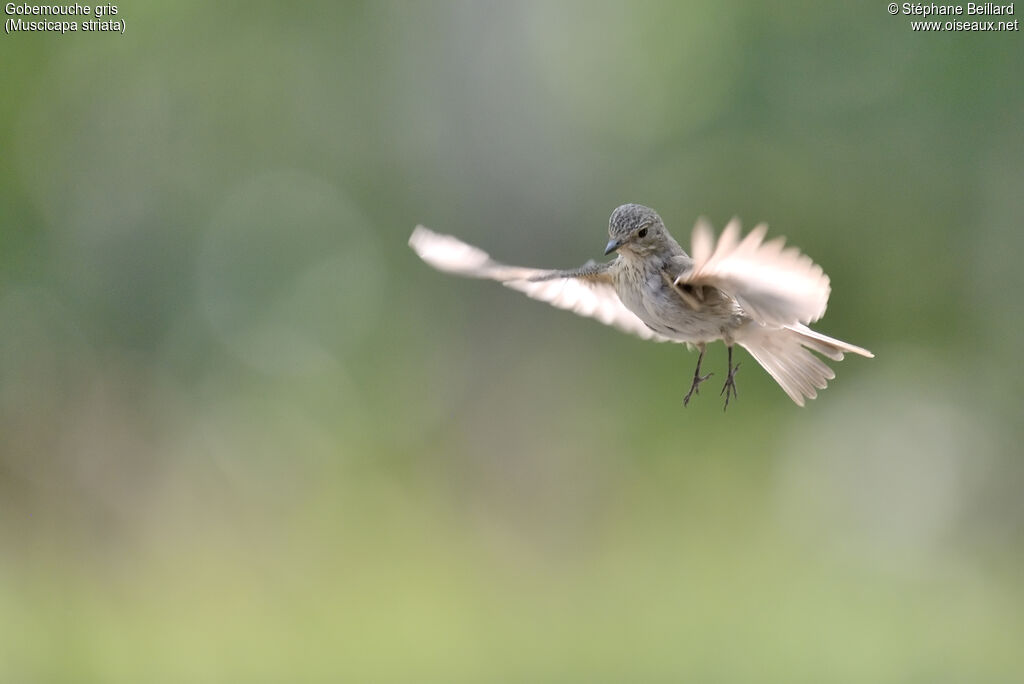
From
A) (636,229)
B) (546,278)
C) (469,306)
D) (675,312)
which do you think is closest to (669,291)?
(675,312)

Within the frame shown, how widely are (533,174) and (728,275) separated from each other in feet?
25.7

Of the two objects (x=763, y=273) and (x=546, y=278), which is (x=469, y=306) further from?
(x=763, y=273)

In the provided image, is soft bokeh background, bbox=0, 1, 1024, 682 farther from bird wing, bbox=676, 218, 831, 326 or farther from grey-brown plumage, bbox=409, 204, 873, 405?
bird wing, bbox=676, 218, 831, 326

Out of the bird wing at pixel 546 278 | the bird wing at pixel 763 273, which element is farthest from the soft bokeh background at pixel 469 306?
the bird wing at pixel 763 273

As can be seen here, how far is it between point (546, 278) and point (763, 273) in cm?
78

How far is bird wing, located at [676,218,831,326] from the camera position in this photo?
1.76 meters

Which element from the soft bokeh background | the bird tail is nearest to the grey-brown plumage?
the bird tail

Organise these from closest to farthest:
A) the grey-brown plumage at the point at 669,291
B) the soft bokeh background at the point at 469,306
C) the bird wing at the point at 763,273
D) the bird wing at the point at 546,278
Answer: the bird wing at the point at 763,273, the grey-brown plumage at the point at 669,291, the bird wing at the point at 546,278, the soft bokeh background at the point at 469,306

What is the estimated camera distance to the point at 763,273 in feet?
6.22

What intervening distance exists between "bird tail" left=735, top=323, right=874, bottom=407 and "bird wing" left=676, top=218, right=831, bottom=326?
56 cm

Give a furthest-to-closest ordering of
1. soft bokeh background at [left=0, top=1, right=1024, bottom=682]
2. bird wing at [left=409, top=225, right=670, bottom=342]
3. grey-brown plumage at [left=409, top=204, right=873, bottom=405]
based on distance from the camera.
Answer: soft bokeh background at [left=0, top=1, right=1024, bottom=682]
bird wing at [left=409, top=225, right=670, bottom=342]
grey-brown plumage at [left=409, top=204, right=873, bottom=405]

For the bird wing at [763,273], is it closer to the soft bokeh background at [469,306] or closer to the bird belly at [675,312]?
the bird belly at [675,312]

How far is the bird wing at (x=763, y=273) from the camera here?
1.76 meters

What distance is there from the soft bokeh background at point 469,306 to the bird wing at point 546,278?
526 cm
